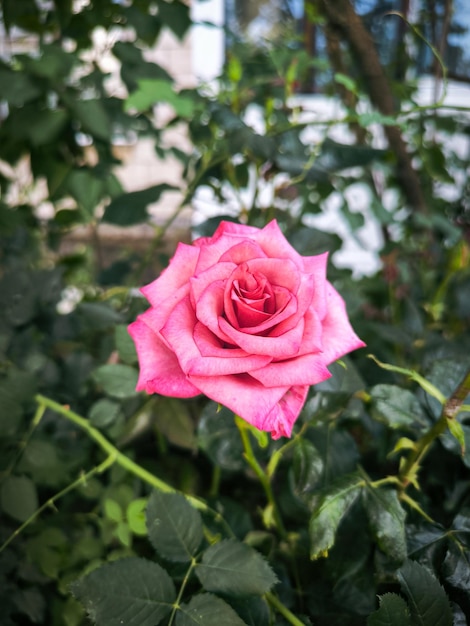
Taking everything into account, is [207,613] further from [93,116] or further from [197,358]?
[93,116]

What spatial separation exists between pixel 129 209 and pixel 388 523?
497mm

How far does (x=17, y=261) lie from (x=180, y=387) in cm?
58

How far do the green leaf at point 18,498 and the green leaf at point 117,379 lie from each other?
131mm

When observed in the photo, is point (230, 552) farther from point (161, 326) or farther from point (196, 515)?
point (161, 326)

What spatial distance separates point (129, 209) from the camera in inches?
26.9

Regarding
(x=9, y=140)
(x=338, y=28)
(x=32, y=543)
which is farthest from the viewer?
(x=9, y=140)

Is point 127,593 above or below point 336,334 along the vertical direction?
below

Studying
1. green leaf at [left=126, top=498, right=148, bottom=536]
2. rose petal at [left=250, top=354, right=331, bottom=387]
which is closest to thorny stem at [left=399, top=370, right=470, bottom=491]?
rose petal at [left=250, top=354, right=331, bottom=387]

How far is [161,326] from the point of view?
329 millimetres

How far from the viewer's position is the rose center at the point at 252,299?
12.6 inches

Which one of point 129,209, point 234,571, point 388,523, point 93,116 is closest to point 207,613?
point 234,571

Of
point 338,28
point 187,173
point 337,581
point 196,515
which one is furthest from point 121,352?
point 338,28

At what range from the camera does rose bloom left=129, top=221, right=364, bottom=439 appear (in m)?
0.30

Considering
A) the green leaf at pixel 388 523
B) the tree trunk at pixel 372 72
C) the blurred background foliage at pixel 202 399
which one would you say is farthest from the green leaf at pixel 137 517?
the tree trunk at pixel 372 72
